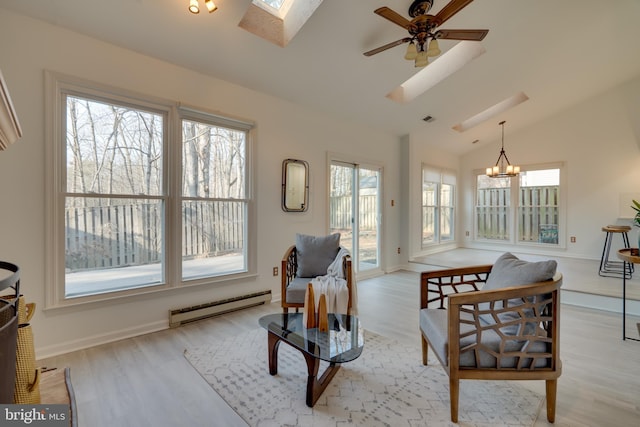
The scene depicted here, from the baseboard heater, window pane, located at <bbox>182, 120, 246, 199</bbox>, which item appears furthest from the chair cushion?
window pane, located at <bbox>182, 120, 246, 199</bbox>

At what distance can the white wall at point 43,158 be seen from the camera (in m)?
2.19

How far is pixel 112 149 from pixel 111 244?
2.84 ft

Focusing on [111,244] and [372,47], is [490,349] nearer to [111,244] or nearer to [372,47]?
[372,47]

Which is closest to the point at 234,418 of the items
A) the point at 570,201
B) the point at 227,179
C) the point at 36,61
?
the point at 227,179

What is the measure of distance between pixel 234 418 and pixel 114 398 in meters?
0.81

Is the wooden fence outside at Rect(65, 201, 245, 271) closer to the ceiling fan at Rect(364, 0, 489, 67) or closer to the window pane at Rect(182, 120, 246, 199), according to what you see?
the window pane at Rect(182, 120, 246, 199)

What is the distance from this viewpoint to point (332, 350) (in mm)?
1700

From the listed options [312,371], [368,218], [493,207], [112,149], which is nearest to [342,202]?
[368,218]

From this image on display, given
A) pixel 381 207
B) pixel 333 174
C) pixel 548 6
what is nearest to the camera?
pixel 548 6

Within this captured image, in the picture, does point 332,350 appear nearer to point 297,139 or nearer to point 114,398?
point 114,398

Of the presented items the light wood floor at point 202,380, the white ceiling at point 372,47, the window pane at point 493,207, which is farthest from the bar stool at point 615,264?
the white ceiling at point 372,47

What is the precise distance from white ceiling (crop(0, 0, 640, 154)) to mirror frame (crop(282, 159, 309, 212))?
2.80 feet

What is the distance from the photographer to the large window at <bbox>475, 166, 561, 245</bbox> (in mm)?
6070

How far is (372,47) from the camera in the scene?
310 cm
